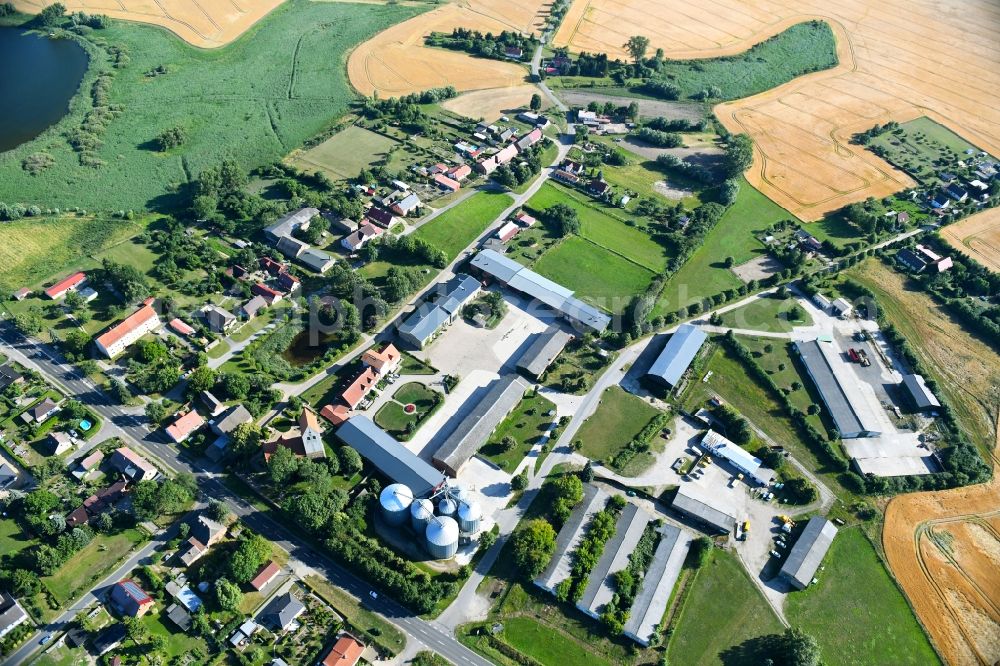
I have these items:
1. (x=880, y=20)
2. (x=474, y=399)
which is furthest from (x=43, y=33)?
(x=880, y=20)

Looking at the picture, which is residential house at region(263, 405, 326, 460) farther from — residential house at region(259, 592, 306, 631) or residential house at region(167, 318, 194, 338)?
residential house at region(167, 318, 194, 338)

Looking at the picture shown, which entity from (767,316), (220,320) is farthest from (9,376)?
(767,316)

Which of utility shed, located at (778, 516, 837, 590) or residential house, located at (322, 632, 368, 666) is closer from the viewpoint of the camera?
residential house, located at (322, 632, 368, 666)

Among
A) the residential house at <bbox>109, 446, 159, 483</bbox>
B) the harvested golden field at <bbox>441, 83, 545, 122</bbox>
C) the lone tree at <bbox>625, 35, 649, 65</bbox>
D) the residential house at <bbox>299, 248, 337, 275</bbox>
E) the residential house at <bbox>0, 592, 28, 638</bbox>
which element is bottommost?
the residential house at <bbox>0, 592, 28, 638</bbox>

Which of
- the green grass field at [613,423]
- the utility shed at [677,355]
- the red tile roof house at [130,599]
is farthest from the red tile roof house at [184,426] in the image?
the utility shed at [677,355]

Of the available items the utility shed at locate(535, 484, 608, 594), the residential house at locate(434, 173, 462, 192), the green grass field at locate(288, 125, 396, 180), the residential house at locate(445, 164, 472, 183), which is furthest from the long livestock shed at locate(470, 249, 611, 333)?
the green grass field at locate(288, 125, 396, 180)

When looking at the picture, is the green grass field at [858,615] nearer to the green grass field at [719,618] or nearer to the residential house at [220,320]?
the green grass field at [719,618]
